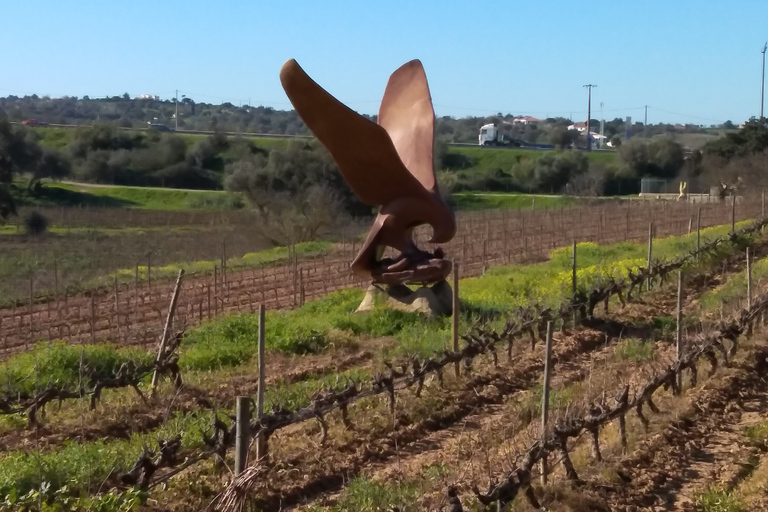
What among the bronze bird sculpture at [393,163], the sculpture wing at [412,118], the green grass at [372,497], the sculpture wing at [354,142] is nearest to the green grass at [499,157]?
the sculpture wing at [412,118]

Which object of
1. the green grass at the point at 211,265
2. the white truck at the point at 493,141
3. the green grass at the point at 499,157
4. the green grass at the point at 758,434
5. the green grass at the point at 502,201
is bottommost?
the green grass at the point at 211,265

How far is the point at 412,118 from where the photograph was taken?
47.6ft

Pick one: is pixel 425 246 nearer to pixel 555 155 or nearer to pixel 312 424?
pixel 312 424

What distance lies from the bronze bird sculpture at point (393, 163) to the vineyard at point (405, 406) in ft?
2.50

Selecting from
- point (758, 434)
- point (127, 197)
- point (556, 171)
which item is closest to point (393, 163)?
point (758, 434)

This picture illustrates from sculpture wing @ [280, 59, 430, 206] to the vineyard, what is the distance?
177 cm

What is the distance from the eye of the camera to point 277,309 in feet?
54.7

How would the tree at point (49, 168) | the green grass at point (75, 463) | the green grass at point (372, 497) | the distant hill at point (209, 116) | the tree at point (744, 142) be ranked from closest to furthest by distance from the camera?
the green grass at point (372, 497)
the green grass at point (75, 463)
the tree at point (744, 142)
the tree at point (49, 168)
the distant hill at point (209, 116)

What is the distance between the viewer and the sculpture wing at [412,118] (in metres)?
14.2

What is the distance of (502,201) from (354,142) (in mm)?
37233

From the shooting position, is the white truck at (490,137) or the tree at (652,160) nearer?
the tree at (652,160)

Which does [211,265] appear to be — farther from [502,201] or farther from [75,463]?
[502,201]

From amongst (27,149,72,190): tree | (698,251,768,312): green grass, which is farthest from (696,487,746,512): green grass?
(27,149,72,190): tree

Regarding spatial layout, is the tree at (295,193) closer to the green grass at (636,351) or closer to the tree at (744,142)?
the tree at (744,142)
